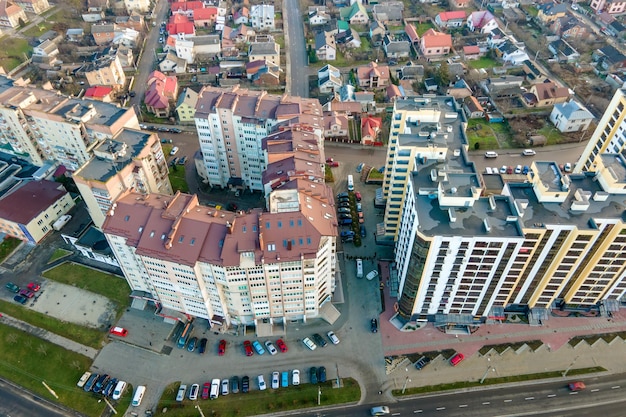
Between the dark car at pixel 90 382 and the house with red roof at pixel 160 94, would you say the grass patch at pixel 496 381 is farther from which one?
the house with red roof at pixel 160 94

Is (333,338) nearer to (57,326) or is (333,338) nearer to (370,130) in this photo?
(57,326)

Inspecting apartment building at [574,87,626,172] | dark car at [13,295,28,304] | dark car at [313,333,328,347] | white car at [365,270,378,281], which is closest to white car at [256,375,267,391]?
dark car at [313,333,328,347]

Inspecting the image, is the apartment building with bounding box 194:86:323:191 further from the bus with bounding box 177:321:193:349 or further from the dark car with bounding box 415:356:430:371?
the dark car with bounding box 415:356:430:371

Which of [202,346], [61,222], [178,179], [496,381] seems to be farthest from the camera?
[178,179]

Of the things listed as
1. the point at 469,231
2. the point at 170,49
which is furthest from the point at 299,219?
the point at 170,49

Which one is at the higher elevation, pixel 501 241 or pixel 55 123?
pixel 501 241

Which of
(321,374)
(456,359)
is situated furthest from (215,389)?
(456,359)
